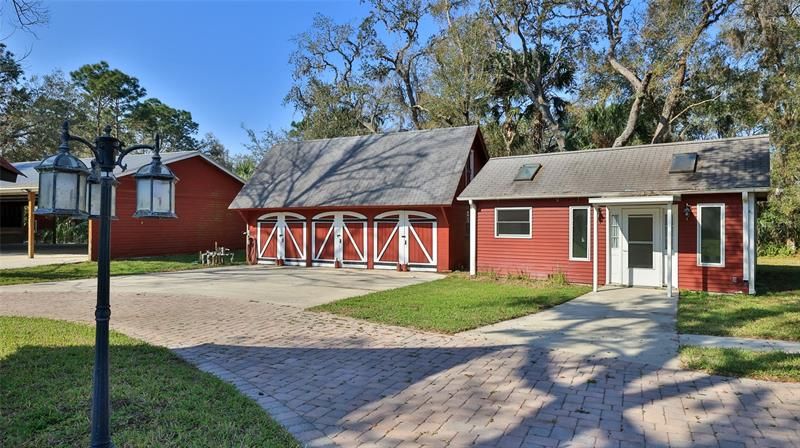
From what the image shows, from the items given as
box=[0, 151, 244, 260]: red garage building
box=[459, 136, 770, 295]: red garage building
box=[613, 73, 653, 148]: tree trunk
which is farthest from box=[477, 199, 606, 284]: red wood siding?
box=[0, 151, 244, 260]: red garage building

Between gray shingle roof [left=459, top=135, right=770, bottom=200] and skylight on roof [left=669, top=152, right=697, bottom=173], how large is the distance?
0.42 feet

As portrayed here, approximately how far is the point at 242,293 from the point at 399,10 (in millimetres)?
26998

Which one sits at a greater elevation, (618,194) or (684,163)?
(684,163)

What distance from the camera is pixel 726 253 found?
11078 millimetres

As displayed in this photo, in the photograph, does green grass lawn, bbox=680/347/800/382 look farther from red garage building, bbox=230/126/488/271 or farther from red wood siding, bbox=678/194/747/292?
red garage building, bbox=230/126/488/271

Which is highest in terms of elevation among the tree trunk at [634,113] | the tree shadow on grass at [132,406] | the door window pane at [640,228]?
the tree trunk at [634,113]

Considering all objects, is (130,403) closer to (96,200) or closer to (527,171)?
(96,200)

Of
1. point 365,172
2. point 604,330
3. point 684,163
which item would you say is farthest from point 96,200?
point 365,172

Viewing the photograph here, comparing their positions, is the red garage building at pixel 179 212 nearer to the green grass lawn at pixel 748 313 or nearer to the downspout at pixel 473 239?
the downspout at pixel 473 239

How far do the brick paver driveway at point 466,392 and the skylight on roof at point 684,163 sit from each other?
27.6 ft

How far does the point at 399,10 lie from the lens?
3238 cm

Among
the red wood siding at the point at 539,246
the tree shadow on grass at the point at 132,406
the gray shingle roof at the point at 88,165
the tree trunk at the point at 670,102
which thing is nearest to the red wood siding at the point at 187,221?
the gray shingle roof at the point at 88,165

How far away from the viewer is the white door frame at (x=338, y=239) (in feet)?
57.5

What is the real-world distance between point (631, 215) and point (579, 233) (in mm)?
1359
